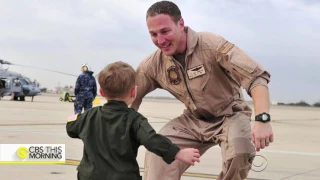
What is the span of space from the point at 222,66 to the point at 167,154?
1185 mm

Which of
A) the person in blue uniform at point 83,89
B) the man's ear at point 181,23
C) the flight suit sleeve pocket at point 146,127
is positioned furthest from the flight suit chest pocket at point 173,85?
the person in blue uniform at point 83,89

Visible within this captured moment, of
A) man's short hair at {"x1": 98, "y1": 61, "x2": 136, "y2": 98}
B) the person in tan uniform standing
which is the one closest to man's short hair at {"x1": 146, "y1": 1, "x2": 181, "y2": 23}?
the person in tan uniform standing

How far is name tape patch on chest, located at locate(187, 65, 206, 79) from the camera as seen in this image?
381 cm

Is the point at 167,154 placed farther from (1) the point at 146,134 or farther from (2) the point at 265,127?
(2) the point at 265,127

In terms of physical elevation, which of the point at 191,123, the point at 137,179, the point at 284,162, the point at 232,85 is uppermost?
the point at 232,85

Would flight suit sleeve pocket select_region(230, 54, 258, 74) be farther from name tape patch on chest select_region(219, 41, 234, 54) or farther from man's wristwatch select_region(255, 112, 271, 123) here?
man's wristwatch select_region(255, 112, 271, 123)

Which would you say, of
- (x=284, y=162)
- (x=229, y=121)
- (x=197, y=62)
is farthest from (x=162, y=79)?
(x=284, y=162)

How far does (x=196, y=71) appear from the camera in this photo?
3826 millimetres

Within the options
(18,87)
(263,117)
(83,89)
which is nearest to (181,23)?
(263,117)

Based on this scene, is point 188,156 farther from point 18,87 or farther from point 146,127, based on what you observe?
point 18,87

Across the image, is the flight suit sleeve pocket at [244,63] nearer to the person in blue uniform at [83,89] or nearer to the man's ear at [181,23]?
the man's ear at [181,23]

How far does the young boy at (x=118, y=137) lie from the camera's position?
284 cm

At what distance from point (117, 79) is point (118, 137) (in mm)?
337

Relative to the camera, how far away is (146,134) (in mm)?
2812
